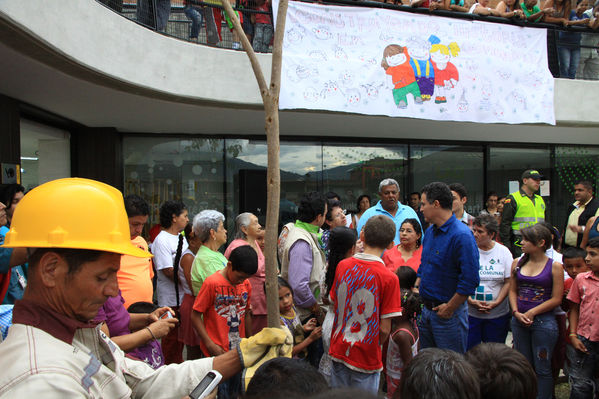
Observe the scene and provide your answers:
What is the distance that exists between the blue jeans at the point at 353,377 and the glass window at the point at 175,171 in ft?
20.8

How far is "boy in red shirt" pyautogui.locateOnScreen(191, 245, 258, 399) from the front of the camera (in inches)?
121

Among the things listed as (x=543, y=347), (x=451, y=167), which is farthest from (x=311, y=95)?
(x=451, y=167)

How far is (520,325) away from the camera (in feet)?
12.3

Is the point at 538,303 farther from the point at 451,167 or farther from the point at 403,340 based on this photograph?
the point at 451,167

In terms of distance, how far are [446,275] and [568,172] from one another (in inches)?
384

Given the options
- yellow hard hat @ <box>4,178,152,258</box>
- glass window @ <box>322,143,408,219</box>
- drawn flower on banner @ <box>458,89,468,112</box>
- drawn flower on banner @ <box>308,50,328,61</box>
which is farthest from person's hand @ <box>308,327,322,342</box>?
glass window @ <box>322,143,408,219</box>

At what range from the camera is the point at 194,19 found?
23.4 feet

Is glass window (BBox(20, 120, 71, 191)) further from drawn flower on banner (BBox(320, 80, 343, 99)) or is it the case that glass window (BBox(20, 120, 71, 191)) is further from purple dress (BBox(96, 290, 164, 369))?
purple dress (BBox(96, 290, 164, 369))

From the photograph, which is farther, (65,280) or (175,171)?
(175,171)

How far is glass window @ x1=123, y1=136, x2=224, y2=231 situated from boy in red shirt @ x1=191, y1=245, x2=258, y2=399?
582 cm

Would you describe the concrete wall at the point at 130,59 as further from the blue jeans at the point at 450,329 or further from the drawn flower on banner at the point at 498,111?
the blue jeans at the point at 450,329

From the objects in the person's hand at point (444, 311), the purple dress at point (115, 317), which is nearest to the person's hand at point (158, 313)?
the purple dress at point (115, 317)

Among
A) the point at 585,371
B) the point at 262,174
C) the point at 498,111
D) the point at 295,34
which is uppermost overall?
the point at 295,34

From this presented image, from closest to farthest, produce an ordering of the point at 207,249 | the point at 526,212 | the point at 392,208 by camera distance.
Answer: the point at 207,249
the point at 392,208
the point at 526,212
